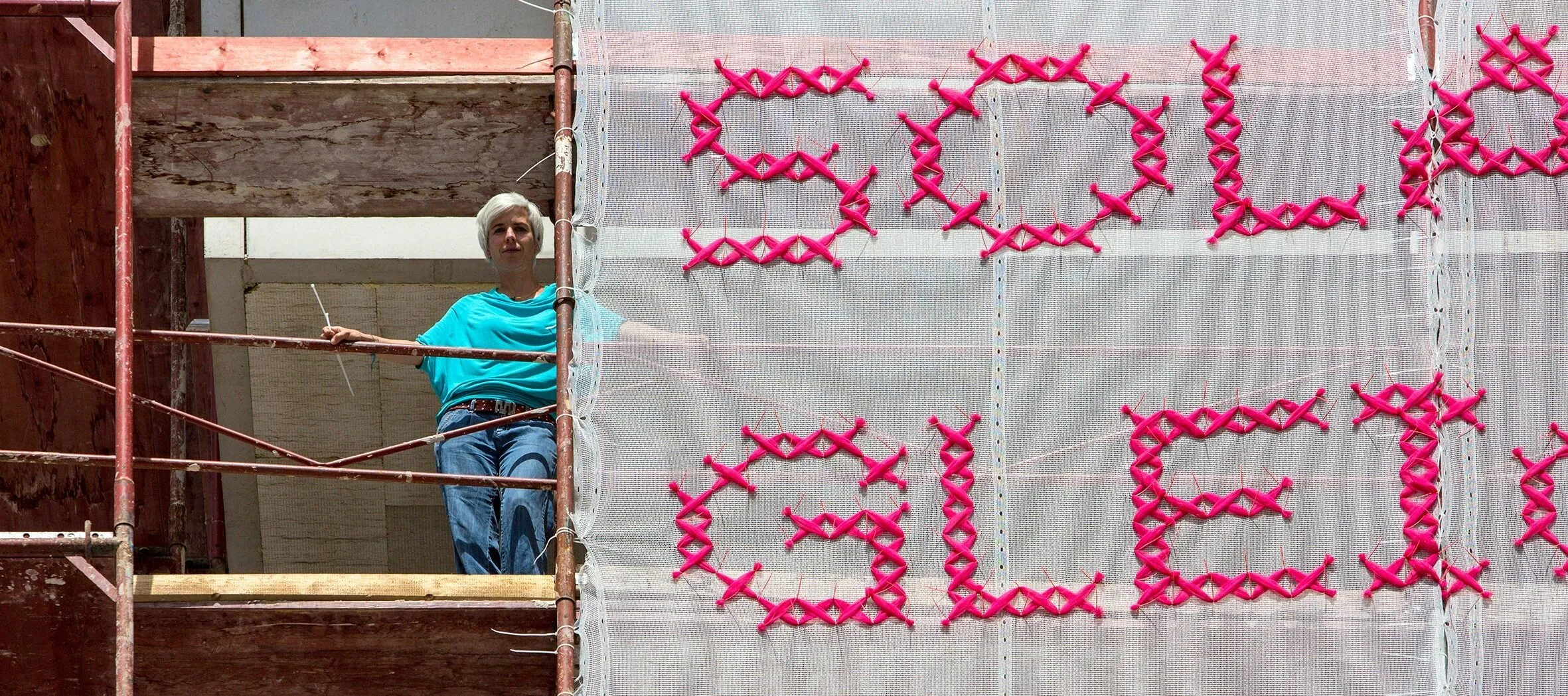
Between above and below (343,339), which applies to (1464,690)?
below

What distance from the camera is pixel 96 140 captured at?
5629 mm

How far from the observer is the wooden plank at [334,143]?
5.27m

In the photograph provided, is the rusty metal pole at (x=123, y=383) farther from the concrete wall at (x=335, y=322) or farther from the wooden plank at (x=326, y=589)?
the concrete wall at (x=335, y=322)

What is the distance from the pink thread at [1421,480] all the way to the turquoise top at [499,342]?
8.73ft

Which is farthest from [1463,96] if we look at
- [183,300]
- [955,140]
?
[183,300]

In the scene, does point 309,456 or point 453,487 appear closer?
point 453,487

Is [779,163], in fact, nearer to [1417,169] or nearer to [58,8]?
[1417,169]

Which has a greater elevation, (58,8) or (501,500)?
(58,8)

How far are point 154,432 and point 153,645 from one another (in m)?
1.91

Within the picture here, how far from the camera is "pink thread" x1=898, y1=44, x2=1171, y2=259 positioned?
499 centimetres

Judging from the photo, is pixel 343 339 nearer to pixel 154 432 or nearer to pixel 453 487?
pixel 453 487

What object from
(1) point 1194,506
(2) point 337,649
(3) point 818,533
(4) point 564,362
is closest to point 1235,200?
(1) point 1194,506

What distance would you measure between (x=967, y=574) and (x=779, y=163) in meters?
1.32

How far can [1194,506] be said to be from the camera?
4902mm
